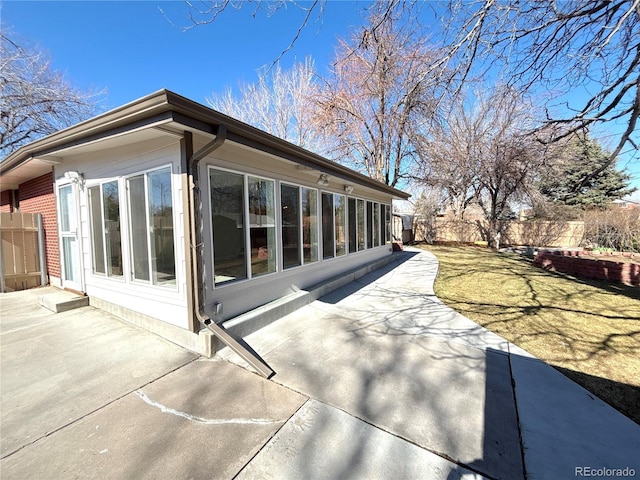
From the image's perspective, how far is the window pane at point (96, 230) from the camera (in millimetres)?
4579

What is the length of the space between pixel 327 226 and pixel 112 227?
414 centimetres

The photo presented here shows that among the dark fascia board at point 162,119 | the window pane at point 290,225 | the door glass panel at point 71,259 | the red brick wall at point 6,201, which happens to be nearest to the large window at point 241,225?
the window pane at point 290,225

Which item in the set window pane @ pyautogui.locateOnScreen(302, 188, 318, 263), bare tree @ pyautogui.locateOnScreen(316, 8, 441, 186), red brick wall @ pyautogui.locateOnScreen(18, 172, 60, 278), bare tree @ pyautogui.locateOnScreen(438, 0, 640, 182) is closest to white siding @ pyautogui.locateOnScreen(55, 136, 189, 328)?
red brick wall @ pyautogui.locateOnScreen(18, 172, 60, 278)

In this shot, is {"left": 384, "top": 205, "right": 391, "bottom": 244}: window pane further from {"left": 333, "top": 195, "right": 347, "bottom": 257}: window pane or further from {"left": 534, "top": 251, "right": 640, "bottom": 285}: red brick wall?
{"left": 534, "top": 251, "right": 640, "bottom": 285}: red brick wall

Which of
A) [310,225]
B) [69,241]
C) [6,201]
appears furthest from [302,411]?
[6,201]

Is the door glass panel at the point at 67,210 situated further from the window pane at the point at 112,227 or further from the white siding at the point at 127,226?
the window pane at the point at 112,227

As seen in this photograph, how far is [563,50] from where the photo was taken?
4.44 metres

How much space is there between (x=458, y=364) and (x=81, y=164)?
6.67m

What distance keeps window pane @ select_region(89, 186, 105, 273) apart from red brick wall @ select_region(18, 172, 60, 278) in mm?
1858

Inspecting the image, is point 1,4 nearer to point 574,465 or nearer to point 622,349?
point 574,465

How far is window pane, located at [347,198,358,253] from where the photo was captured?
306 inches

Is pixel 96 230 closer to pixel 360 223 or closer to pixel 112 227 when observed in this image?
pixel 112 227

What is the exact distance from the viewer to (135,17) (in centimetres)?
588

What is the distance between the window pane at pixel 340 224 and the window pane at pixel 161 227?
4121mm
